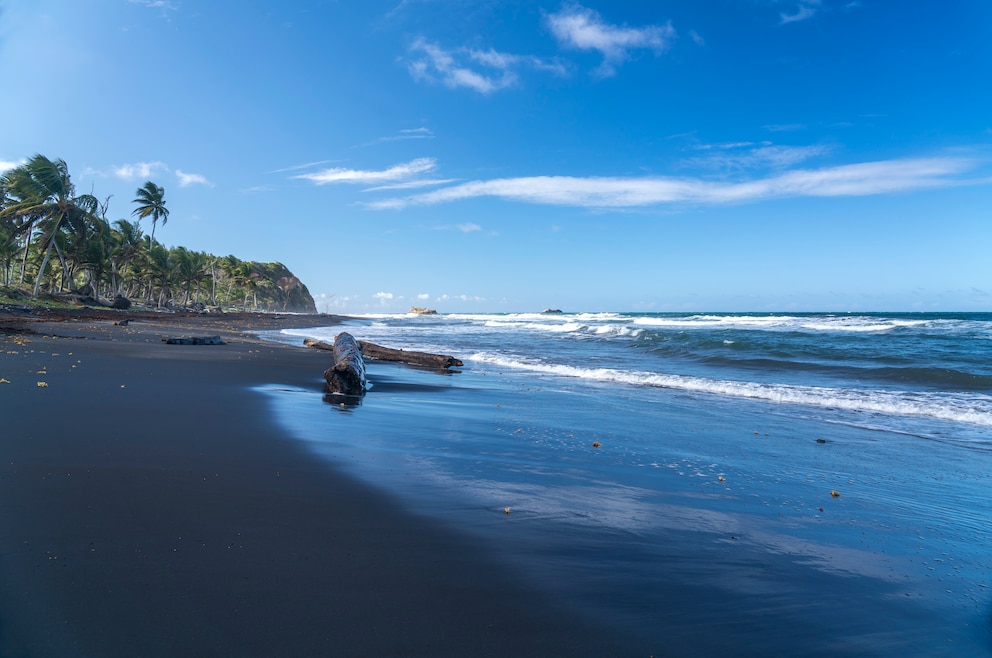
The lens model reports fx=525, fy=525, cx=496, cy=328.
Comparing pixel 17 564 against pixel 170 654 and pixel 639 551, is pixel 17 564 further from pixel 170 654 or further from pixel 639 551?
pixel 639 551

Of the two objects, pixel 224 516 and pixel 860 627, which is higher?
pixel 224 516

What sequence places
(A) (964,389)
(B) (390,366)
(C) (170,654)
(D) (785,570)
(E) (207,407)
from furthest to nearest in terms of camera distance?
(B) (390,366), (A) (964,389), (E) (207,407), (D) (785,570), (C) (170,654)

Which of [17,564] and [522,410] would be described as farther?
[522,410]

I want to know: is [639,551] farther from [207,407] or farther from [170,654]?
[207,407]

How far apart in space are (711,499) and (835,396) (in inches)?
343

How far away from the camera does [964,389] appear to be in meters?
12.5

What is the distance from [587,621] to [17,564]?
275 centimetres

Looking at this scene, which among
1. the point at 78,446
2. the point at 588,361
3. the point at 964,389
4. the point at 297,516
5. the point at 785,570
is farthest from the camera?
the point at 588,361

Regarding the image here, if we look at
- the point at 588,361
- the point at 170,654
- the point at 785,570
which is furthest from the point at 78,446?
the point at 588,361

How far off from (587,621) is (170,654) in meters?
1.76

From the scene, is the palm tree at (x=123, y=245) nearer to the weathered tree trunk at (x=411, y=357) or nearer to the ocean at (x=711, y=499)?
the weathered tree trunk at (x=411, y=357)

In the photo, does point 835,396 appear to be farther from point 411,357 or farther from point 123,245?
point 123,245

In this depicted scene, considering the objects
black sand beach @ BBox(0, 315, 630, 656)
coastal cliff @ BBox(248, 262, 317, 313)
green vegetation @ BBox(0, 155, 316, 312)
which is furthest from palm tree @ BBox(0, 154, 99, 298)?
coastal cliff @ BBox(248, 262, 317, 313)

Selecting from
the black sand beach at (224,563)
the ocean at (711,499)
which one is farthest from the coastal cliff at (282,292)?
the black sand beach at (224,563)
